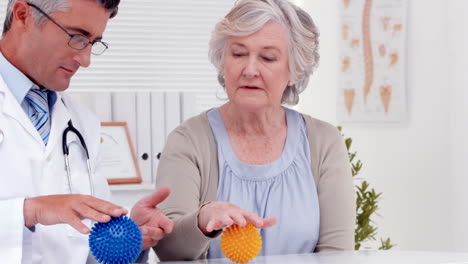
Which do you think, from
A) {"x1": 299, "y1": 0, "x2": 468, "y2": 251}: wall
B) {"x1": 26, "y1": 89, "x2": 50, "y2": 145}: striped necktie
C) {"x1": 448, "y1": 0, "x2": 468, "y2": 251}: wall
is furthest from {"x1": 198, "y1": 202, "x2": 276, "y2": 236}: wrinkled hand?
{"x1": 448, "y1": 0, "x2": 468, "y2": 251}: wall

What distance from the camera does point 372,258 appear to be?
1.36 m

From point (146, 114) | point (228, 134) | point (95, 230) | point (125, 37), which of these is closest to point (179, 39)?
point (125, 37)

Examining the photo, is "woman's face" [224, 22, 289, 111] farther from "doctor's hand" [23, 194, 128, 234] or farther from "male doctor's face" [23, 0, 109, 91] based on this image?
"doctor's hand" [23, 194, 128, 234]

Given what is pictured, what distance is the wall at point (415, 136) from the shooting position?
4.07 metres

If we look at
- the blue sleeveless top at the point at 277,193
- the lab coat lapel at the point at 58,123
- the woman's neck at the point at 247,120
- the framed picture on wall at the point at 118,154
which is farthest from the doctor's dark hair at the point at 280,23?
the framed picture on wall at the point at 118,154

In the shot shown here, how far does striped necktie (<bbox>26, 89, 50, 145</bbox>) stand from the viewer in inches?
66.6

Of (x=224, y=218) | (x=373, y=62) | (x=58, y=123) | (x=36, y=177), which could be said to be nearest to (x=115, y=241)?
(x=224, y=218)

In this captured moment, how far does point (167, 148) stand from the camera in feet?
6.20

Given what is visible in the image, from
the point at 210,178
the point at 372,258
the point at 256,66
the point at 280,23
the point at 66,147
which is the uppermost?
the point at 280,23

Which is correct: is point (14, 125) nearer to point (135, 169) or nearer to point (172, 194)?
point (172, 194)

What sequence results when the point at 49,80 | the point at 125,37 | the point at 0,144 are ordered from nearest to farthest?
the point at 0,144 → the point at 49,80 → the point at 125,37

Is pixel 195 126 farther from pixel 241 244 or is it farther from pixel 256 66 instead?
pixel 241 244

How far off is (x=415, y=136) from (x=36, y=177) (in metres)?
3.00

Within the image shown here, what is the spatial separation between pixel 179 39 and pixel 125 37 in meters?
0.34
